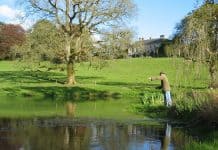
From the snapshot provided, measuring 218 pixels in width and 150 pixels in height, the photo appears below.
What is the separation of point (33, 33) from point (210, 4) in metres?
→ 19.5

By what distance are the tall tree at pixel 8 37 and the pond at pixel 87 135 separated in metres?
83.9

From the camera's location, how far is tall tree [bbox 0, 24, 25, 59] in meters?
110

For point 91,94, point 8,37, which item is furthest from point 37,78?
point 8,37

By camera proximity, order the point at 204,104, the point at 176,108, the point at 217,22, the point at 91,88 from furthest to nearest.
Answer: the point at 91,88
the point at 217,22
the point at 176,108
the point at 204,104

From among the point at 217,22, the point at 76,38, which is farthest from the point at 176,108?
the point at 76,38

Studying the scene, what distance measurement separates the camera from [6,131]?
20.4 m

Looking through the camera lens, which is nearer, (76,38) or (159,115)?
(159,115)

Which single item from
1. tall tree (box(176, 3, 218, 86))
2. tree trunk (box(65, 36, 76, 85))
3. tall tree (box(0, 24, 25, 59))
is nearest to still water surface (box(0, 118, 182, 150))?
tall tree (box(176, 3, 218, 86))

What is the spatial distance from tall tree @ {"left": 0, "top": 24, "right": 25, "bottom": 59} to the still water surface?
84037 mm

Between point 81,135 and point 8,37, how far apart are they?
102 m

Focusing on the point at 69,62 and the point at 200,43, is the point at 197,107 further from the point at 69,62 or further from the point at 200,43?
the point at 69,62

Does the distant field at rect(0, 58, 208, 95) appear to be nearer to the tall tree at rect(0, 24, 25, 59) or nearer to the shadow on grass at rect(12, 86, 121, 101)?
the shadow on grass at rect(12, 86, 121, 101)

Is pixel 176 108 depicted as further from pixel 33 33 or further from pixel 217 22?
pixel 33 33

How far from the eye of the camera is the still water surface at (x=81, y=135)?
1708cm
